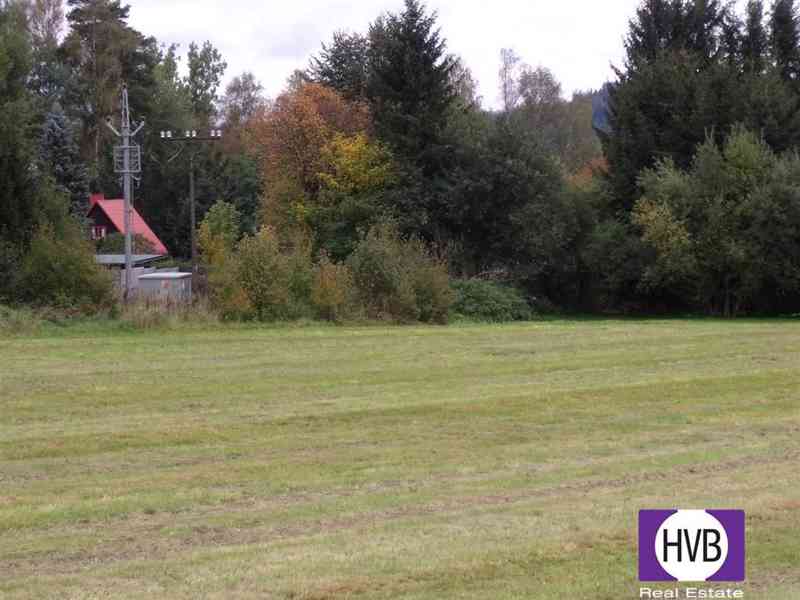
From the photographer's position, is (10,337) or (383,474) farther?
(10,337)

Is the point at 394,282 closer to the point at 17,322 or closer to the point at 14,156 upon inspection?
the point at 17,322

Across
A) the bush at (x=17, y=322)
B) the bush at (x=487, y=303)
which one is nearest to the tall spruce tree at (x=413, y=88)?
the bush at (x=487, y=303)

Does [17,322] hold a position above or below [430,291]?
below

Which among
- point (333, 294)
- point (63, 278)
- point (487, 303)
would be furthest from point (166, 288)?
point (487, 303)

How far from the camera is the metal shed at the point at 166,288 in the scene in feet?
121

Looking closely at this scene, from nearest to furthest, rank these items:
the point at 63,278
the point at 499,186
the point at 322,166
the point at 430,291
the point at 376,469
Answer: the point at 376,469
the point at 63,278
the point at 430,291
the point at 499,186
the point at 322,166

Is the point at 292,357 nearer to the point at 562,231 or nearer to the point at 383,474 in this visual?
the point at 383,474

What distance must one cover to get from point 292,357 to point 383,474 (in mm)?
14123

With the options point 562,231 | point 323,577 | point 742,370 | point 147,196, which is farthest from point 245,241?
point 147,196

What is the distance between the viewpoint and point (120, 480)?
40.7 feet
